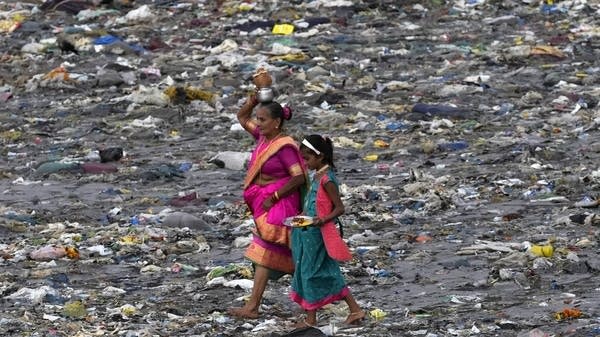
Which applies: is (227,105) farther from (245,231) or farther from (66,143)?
(245,231)

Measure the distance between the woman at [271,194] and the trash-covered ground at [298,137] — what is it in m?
0.25

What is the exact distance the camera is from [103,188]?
9.56 metres

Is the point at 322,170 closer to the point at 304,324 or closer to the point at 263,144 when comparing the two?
the point at 263,144

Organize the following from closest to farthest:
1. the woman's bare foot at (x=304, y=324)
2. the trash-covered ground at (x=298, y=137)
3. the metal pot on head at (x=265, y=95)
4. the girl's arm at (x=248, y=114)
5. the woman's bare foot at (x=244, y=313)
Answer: the woman's bare foot at (x=304, y=324), the metal pot on head at (x=265, y=95), the woman's bare foot at (x=244, y=313), the girl's arm at (x=248, y=114), the trash-covered ground at (x=298, y=137)

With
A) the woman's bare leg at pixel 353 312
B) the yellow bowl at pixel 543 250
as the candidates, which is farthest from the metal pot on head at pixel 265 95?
the yellow bowl at pixel 543 250

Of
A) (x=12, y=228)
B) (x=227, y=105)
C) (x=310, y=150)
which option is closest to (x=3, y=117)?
(x=227, y=105)

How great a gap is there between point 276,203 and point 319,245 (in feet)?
0.96

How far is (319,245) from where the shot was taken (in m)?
5.62

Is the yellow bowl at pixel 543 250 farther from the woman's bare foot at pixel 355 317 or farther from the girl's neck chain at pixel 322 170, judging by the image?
the girl's neck chain at pixel 322 170

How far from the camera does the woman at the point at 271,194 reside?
18.9 ft

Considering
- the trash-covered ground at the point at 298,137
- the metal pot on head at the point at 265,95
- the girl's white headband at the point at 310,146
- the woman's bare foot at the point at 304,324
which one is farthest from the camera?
the trash-covered ground at the point at 298,137

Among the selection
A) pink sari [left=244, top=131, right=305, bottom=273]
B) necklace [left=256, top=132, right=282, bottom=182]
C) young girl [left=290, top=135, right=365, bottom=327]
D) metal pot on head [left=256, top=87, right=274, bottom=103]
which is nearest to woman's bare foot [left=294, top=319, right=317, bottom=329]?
young girl [left=290, top=135, right=365, bottom=327]

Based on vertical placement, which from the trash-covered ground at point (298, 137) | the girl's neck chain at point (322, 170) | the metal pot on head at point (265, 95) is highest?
the metal pot on head at point (265, 95)

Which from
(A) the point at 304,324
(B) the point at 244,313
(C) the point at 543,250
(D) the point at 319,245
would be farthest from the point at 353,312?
(C) the point at 543,250
